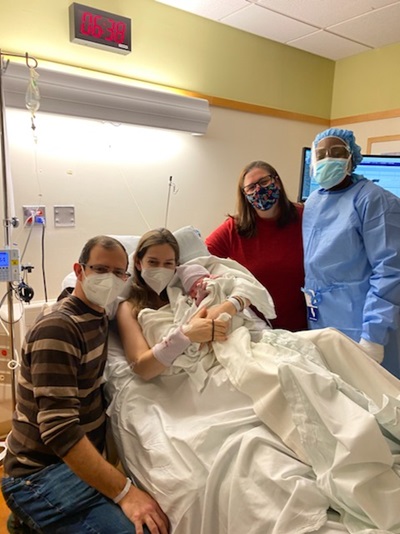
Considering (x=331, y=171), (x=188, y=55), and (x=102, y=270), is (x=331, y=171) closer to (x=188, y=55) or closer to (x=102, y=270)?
(x=102, y=270)

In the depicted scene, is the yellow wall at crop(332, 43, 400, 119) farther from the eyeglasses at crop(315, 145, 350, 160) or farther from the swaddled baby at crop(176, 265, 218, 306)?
the swaddled baby at crop(176, 265, 218, 306)

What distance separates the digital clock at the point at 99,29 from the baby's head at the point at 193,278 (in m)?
1.76

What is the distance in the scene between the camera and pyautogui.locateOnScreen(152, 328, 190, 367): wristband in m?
1.42

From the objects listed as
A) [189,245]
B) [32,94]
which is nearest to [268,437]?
[189,245]

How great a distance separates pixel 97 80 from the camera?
105 inches

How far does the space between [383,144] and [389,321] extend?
259cm

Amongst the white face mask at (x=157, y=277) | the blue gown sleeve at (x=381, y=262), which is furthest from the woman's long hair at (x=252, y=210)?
the white face mask at (x=157, y=277)

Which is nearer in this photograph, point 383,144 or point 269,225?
point 269,225

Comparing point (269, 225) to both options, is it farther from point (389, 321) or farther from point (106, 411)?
point (106, 411)

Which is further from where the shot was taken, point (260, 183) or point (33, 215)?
point (33, 215)

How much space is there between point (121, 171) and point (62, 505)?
2.28 metres

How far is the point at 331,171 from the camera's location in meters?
1.81

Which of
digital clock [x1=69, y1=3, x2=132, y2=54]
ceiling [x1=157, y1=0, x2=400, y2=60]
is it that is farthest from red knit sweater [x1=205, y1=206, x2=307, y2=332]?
ceiling [x1=157, y1=0, x2=400, y2=60]

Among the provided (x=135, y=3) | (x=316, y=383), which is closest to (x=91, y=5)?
(x=135, y=3)
